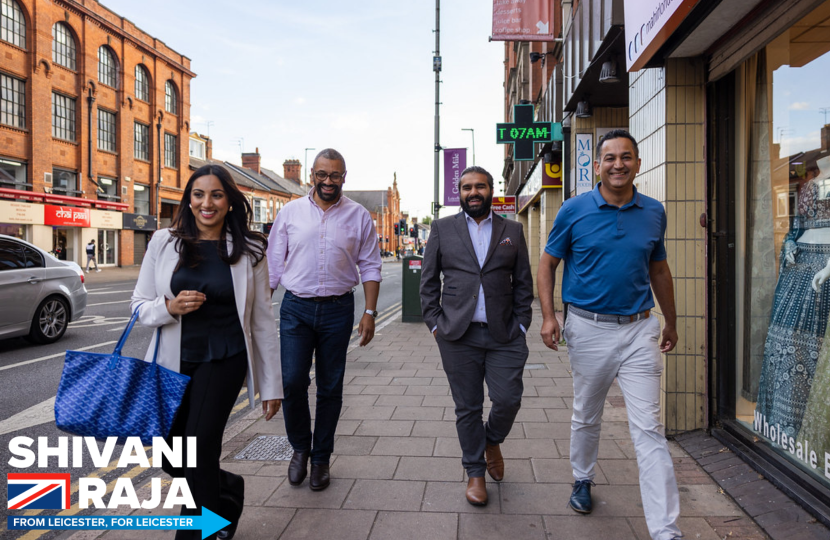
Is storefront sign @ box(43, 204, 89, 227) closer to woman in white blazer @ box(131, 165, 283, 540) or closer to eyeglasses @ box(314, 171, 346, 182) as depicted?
eyeglasses @ box(314, 171, 346, 182)

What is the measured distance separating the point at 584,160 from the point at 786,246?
6.93 m

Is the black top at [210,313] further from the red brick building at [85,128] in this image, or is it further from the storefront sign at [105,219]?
the storefront sign at [105,219]

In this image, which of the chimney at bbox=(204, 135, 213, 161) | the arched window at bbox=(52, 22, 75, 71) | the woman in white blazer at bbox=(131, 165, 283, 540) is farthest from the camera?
the chimney at bbox=(204, 135, 213, 161)

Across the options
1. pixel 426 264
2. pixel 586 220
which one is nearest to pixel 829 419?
pixel 586 220

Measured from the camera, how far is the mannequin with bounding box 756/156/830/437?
3.22 meters

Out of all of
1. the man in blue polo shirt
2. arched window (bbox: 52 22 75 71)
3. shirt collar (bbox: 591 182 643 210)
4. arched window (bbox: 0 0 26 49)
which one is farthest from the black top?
arched window (bbox: 52 22 75 71)

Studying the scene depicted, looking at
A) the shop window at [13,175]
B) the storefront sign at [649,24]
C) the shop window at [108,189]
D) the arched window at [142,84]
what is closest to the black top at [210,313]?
the storefront sign at [649,24]

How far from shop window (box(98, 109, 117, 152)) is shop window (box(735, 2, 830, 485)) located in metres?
35.1

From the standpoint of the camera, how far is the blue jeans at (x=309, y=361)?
357 centimetres

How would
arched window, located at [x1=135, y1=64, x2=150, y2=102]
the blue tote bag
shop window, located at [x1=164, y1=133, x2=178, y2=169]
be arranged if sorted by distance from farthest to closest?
1. shop window, located at [x1=164, y1=133, x2=178, y2=169]
2. arched window, located at [x1=135, y1=64, x2=150, y2=102]
3. the blue tote bag

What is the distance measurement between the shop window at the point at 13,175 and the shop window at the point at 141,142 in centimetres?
821

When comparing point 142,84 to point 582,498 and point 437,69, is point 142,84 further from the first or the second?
point 582,498

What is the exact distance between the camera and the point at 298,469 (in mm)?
3623

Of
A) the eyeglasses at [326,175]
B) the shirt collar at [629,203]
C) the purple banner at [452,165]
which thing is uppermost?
the purple banner at [452,165]
